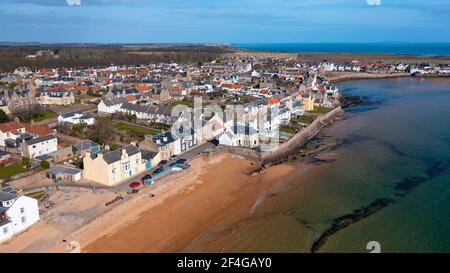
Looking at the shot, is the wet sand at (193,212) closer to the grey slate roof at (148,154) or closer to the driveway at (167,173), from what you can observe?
the driveway at (167,173)

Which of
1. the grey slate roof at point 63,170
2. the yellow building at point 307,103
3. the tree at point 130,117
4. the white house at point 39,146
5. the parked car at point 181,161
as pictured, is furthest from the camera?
the yellow building at point 307,103

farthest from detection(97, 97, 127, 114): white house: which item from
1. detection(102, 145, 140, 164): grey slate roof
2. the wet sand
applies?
the wet sand

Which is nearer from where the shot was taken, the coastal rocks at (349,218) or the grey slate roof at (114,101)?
the coastal rocks at (349,218)

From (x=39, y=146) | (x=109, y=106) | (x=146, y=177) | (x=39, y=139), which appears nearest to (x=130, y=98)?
(x=109, y=106)

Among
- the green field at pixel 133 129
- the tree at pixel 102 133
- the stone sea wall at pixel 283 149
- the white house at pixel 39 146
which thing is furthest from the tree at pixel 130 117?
the stone sea wall at pixel 283 149

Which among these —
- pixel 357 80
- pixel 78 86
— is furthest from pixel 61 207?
pixel 357 80

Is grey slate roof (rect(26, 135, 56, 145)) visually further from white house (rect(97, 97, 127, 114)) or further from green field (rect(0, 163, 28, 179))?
white house (rect(97, 97, 127, 114))
